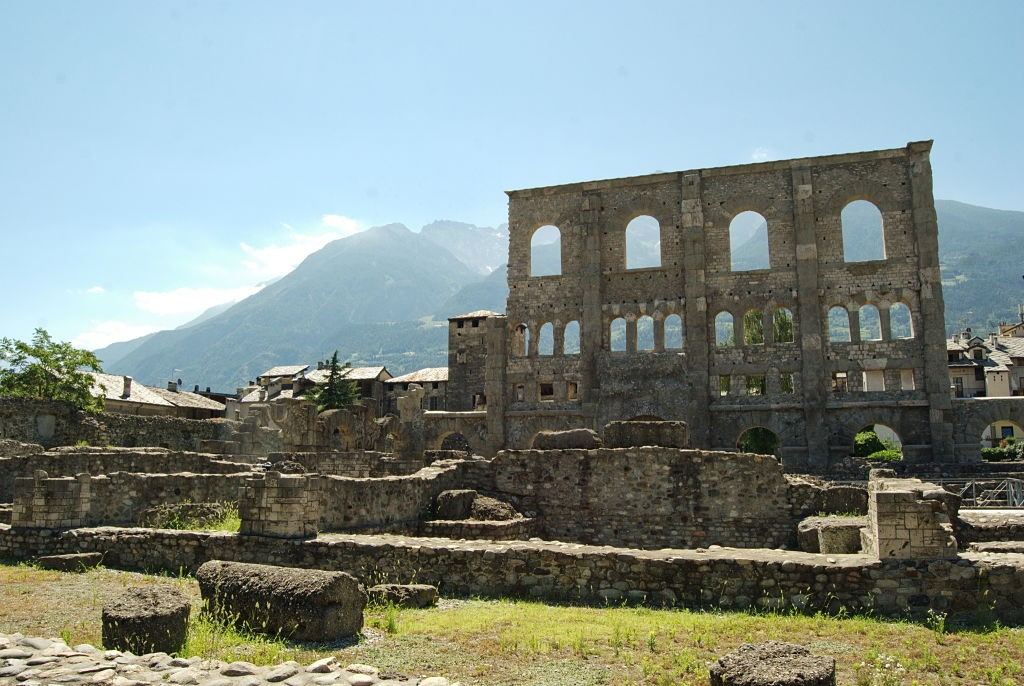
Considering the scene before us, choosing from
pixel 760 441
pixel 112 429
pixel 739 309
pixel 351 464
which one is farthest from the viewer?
pixel 760 441

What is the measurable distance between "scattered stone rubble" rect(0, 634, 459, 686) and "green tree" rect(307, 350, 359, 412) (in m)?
61.0

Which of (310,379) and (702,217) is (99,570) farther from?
(310,379)

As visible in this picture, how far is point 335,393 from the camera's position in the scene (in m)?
70.6

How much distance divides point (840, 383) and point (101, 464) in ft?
138

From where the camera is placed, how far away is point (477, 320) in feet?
208

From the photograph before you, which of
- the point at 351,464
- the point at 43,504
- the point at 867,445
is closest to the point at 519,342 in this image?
the point at 351,464

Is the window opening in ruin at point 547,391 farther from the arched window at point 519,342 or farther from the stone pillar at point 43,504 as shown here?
the stone pillar at point 43,504

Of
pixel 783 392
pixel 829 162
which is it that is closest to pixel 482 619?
pixel 783 392

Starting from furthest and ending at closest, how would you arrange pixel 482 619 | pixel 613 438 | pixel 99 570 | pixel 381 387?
pixel 381 387
pixel 613 438
pixel 99 570
pixel 482 619

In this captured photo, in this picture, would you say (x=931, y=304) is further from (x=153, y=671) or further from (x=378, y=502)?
(x=153, y=671)

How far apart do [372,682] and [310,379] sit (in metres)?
78.2

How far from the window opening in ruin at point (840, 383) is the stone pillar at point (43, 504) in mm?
34559

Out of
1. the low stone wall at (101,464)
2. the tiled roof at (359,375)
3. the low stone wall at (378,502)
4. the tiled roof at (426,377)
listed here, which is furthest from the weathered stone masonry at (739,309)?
the tiled roof at (359,375)

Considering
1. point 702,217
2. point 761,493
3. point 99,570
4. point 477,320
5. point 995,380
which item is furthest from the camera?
point 995,380
